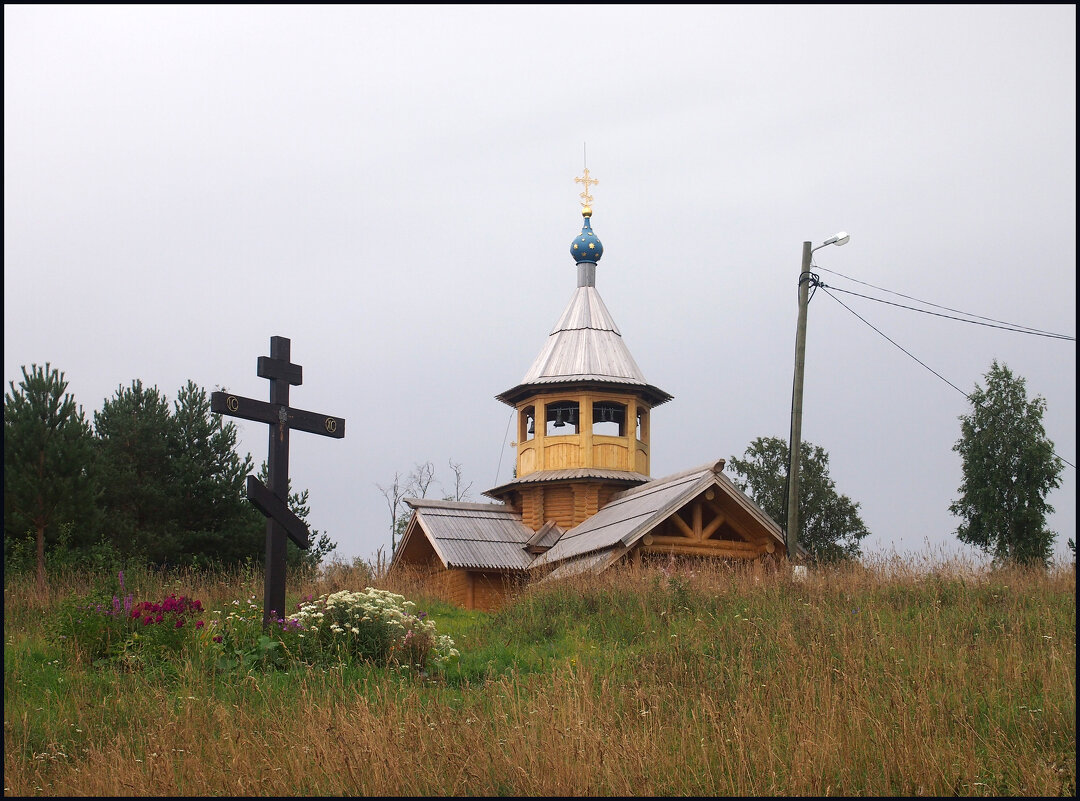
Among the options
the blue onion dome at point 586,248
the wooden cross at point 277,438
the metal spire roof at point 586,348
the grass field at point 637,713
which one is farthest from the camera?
the blue onion dome at point 586,248

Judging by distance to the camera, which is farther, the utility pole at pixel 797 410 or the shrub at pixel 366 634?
the utility pole at pixel 797 410

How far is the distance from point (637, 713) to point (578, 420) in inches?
668

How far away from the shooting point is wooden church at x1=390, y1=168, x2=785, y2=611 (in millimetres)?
21172

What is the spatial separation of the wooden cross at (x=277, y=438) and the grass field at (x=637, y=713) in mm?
1488

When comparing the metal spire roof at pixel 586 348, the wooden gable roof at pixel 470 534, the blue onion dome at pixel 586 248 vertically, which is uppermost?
the blue onion dome at pixel 586 248

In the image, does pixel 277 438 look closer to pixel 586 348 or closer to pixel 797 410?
pixel 797 410

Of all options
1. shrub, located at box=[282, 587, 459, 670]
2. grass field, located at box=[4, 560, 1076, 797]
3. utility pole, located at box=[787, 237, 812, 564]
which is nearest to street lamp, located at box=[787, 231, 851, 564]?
utility pole, located at box=[787, 237, 812, 564]

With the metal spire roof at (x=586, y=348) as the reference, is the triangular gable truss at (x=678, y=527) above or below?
below

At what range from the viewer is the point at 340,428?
12969 millimetres

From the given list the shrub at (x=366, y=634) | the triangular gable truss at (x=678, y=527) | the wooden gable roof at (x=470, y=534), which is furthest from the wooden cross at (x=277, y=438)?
the wooden gable roof at (x=470, y=534)

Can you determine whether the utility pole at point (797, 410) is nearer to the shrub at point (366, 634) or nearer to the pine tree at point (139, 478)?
the shrub at point (366, 634)

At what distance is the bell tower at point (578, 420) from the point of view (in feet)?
79.8

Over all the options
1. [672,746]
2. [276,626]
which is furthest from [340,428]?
[672,746]

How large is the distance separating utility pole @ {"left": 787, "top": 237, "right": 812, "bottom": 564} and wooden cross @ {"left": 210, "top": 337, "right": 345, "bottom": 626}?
8.24 m
